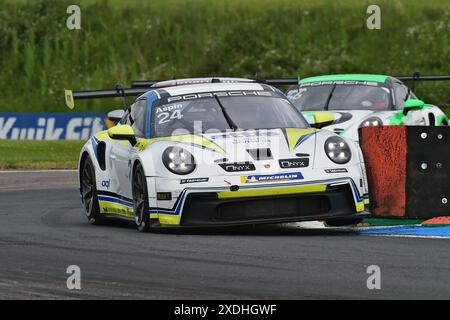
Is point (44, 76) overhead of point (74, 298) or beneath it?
beneath

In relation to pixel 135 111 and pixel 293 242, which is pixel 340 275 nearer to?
pixel 293 242

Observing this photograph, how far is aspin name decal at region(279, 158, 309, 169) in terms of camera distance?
36.8 feet

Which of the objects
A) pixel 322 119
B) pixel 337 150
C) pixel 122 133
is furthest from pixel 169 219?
pixel 322 119

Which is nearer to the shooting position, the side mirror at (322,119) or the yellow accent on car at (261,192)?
the yellow accent on car at (261,192)

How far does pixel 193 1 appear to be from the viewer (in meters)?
45.7

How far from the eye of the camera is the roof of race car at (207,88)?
41.8ft

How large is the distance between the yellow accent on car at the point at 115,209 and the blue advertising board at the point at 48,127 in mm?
18651

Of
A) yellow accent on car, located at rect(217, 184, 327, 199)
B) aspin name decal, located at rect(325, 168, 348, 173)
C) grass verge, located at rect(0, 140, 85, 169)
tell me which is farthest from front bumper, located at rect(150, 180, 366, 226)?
Answer: grass verge, located at rect(0, 140, 85, 169)

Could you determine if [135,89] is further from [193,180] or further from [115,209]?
[193,180]

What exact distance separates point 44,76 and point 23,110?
5.54 feet

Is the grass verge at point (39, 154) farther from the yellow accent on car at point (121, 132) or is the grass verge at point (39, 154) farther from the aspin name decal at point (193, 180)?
the aspin name decal at point (193, 180)

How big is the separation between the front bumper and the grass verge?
43.2 ft

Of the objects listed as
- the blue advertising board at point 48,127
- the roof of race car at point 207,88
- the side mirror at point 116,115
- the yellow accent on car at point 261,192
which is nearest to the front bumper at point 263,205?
the yellow accent on car at point 261,192
